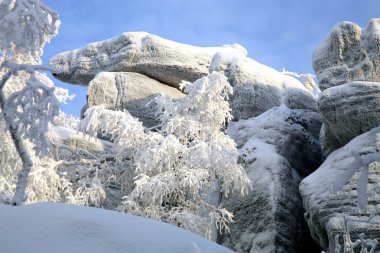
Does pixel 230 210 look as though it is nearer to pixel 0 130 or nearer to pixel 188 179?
pixel 188 179

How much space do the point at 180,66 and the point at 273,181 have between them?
791 cm

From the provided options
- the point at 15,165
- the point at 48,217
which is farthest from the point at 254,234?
the point at 48,217

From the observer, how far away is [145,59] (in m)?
19.3

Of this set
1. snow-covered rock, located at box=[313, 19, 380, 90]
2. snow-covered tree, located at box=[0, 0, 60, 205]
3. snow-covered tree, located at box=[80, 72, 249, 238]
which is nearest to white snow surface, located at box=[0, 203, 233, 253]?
snow-covered tree, located at box=[0, 0, 60, 205]

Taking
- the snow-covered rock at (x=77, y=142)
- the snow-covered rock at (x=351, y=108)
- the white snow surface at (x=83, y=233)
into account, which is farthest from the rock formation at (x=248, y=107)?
the white snow surface at (x=83, y=233)

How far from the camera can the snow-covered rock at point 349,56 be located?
13531 millimetres

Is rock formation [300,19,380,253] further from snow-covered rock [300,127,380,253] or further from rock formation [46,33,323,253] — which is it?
rock formation [46,33,323,253]

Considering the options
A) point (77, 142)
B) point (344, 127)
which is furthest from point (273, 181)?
point (77, 142)

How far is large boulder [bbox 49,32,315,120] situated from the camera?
1711 cm

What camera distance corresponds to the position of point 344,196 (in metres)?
10.3

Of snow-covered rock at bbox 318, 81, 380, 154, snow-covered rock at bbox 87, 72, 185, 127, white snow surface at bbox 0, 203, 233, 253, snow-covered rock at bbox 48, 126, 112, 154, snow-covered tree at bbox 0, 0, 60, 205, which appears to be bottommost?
white snow surface at bbox 0, 203, 233, 253

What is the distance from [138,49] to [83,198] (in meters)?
8.92

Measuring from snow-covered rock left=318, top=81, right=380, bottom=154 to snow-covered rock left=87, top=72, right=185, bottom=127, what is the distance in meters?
7.48

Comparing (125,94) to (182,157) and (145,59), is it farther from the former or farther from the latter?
(182,157)
